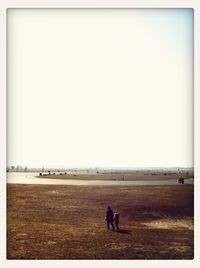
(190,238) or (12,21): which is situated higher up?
(12,21)

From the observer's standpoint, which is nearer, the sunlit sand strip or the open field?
the open field

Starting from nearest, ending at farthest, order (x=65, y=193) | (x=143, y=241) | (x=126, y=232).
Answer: (x=143, y=241), (x=126, y=232), (x=65, y=193)

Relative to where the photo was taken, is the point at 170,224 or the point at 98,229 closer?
the point at 98,229

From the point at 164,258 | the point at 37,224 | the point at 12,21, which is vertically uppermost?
the point at 12,21

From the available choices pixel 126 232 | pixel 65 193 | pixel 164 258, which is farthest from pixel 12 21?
pixel 65 193

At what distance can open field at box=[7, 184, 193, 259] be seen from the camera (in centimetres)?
1684

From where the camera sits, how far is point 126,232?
64.0 ft

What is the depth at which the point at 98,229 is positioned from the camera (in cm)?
2002

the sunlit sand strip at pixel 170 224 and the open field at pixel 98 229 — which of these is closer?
the open field at pixel 98 229

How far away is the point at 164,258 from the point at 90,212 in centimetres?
835

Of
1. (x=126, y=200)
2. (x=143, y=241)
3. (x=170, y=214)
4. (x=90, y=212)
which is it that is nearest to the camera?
(x=143, y=241)

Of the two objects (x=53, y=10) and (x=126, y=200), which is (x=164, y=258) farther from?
(x=53, y=10)

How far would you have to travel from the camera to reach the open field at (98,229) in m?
16.8

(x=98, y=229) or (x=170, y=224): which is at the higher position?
(x=170, y=224)
